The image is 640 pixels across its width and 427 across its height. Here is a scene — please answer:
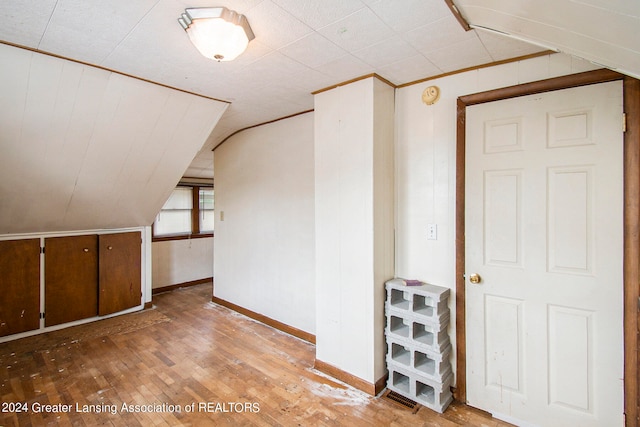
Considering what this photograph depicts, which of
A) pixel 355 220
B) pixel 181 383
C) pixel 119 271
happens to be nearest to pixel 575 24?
pixel 355 220

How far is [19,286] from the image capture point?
10.6 feet

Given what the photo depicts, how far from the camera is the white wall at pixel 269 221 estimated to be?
3.15 metres

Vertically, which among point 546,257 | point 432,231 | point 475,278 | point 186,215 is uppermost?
point 186,215

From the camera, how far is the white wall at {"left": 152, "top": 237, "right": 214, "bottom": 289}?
4.97 m

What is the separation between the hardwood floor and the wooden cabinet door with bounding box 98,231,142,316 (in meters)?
0.37

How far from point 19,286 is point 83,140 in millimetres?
2027

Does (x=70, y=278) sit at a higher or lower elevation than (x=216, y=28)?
lower

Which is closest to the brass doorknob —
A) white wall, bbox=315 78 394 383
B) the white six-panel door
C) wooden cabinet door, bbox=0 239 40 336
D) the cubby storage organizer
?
the white six-panel door

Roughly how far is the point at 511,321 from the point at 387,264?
87cm

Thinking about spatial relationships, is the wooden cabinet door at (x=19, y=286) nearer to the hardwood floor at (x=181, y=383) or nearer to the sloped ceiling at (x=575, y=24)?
the hardwood floor at (x=181, y=383)

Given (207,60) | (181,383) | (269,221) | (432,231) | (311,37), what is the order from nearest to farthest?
(311,37) → (207,60) → (432,231) → (181,383) → (269,221)

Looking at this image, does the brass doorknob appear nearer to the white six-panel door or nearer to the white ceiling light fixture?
the white six-panel door

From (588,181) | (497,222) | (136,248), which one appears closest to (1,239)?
(136,248)

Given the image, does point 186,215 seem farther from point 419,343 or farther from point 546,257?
point 546,257
